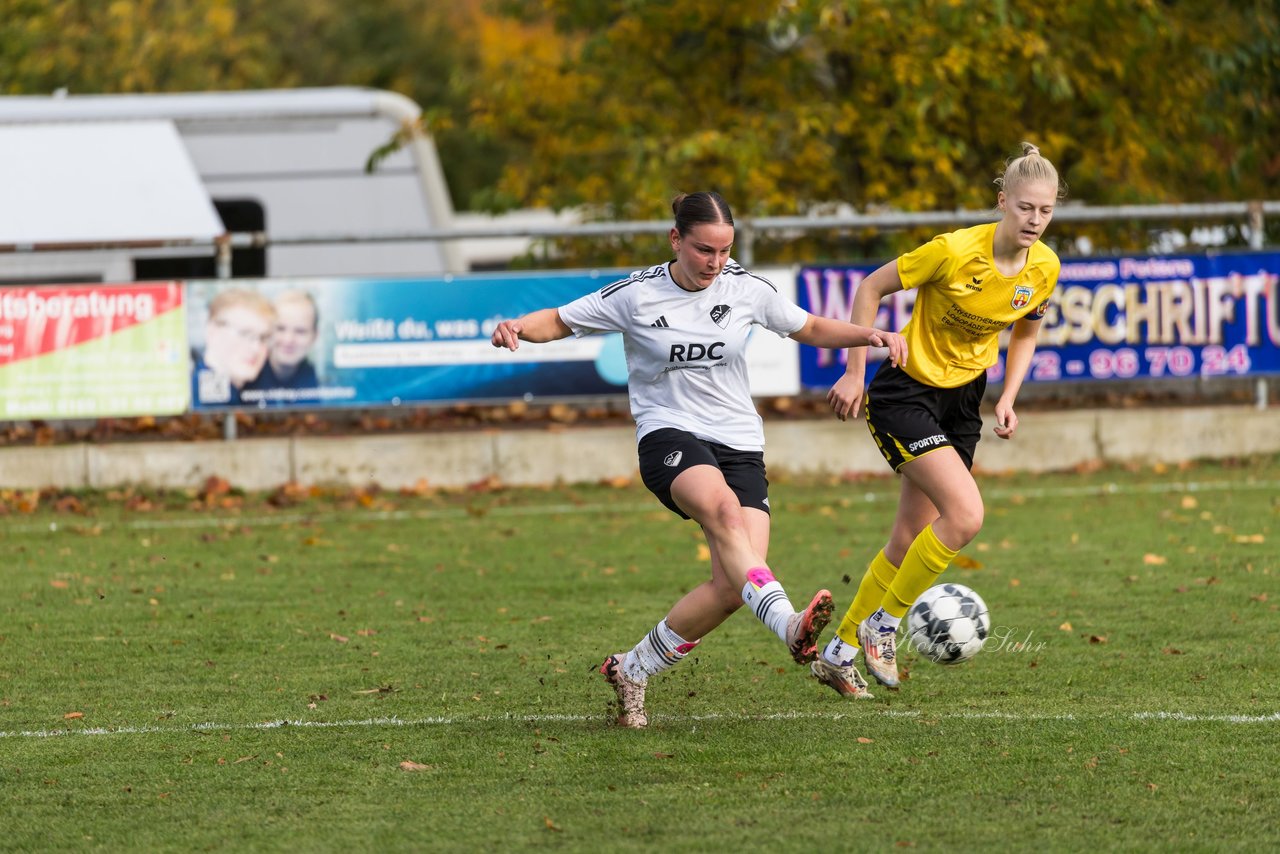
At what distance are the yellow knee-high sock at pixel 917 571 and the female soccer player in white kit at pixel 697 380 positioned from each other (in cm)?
79

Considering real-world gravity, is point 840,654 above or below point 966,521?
below

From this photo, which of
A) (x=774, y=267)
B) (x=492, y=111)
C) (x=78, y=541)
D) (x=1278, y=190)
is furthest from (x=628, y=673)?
(x=1278, y=190)

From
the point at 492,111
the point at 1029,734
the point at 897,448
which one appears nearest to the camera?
the point at 1029,734

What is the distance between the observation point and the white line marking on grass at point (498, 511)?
41.3ft

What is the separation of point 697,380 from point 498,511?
23.6ft

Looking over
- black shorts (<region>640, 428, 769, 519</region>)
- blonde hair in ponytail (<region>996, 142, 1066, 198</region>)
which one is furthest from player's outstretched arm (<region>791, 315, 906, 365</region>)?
blonde hair in ponytail (<region>996, 142, 1066, 198</region>)

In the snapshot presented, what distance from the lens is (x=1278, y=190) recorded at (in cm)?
1867

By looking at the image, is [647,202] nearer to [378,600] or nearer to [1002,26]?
[1002,26]

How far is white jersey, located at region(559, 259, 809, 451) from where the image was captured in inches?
239

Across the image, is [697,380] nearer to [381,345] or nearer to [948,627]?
[948,627]

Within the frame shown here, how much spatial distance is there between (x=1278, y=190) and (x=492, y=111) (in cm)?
857

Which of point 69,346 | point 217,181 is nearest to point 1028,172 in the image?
point 69,346

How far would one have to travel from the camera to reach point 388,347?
14258 mm

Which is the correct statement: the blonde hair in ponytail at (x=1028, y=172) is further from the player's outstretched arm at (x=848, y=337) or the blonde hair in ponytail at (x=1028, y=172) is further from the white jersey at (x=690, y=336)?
the white jersey at (x=690, y=336)
